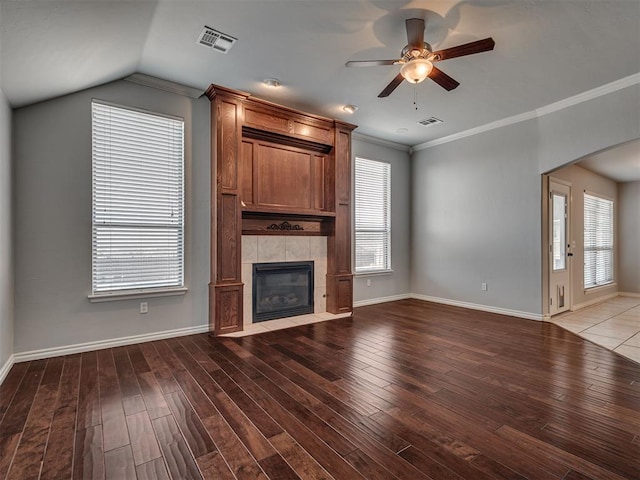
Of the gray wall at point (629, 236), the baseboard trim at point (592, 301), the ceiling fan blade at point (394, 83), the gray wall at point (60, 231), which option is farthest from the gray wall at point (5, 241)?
the gray wall at point (629, 236)

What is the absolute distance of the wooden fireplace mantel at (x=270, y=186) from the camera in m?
4.30

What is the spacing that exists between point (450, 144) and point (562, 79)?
2341mm

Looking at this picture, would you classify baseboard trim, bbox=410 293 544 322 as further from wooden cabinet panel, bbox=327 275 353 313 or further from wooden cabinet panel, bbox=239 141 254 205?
wooden cabinet panel, bbox=239 141 254 205

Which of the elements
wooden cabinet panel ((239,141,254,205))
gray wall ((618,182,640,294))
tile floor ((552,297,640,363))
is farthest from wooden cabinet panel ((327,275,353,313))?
gray wall ((618,182,640,294))

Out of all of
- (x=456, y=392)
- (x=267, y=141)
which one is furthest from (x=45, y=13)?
(x=456, y=392)

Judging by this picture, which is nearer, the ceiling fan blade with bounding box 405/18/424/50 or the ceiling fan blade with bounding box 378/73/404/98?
the ceiling fan blade with bounding box 405/18/424/50

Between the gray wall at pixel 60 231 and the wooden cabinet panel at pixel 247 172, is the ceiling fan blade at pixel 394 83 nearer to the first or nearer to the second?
the wooden cabinet panel at pixel 247 172

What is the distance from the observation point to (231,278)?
4.34 m

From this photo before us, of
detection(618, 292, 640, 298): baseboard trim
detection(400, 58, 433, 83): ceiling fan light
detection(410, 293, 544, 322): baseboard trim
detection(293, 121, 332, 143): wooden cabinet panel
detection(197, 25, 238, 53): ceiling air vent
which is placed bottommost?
detection(618, 292, 640, 298): baseboard trim

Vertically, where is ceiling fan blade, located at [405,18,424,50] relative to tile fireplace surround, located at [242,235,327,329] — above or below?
above

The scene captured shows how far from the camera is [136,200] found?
393cm

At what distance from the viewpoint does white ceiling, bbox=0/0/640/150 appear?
2.62 m

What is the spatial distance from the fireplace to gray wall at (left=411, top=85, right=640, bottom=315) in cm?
272

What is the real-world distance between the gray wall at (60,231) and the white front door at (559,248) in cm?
574
